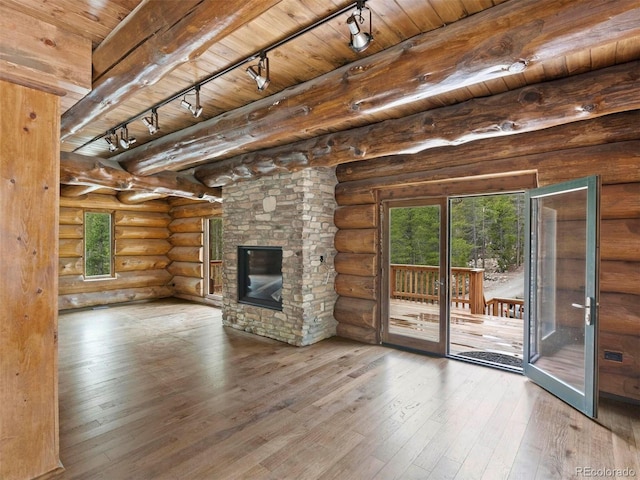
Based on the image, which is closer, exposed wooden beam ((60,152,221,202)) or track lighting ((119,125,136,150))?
track lighting ((119,125,136,150))

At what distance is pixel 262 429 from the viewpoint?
8.85 feet

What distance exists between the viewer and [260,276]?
215 inches

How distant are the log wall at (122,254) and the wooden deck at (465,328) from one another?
587cm

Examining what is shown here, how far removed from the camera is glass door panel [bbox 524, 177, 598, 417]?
9.43ft

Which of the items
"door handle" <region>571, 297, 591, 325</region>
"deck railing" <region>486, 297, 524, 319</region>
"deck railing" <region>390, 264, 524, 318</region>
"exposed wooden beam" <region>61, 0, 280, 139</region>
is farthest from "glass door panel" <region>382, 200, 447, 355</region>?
"exposed wooden beam" <region>61, 0, 280, 139</region>

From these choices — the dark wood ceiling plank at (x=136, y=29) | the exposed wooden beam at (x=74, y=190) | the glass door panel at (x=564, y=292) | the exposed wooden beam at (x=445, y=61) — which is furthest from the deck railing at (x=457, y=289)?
the exposed wooden beam at (x=74, y=190)

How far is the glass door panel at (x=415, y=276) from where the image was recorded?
440cm

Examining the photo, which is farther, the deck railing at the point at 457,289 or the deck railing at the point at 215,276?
the deck railing at the point at 215,276

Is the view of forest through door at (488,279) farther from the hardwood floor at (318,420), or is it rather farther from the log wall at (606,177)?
the hardwood floor at (318,420)

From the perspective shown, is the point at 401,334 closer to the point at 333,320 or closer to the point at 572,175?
the point at 333,320

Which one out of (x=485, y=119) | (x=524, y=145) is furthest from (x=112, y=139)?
(x=524, y=145)

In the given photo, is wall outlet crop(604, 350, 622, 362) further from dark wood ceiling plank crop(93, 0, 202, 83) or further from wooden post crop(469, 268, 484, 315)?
dark wood ceiling plank crop(93, 0, 202, 83)

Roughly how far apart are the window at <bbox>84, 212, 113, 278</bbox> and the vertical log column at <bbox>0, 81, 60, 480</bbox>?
6.44m

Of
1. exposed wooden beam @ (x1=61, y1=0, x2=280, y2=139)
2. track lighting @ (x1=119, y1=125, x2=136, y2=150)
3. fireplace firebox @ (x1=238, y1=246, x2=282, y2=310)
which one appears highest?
track lighting @ (x1=119, y1=125, x2=136, y2=150)
